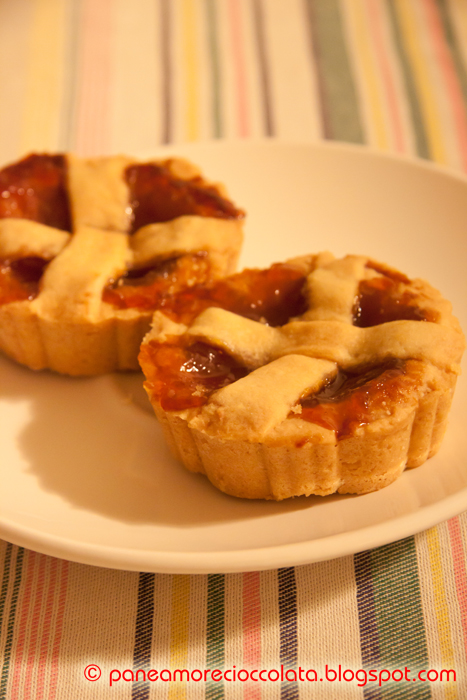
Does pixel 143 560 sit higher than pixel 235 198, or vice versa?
pixel 235 198

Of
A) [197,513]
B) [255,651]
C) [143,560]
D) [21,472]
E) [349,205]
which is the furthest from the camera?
[349,205]

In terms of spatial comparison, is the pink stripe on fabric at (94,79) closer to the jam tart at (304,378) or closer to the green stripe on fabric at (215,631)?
the jam tart at (304,378)

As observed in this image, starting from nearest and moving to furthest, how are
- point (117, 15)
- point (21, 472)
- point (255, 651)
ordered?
point (255, 651) < point (21, 472) < point (117, 15)

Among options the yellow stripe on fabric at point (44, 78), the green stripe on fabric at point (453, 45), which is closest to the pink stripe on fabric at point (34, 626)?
the yellow stripe on fabric at point (44, 78)

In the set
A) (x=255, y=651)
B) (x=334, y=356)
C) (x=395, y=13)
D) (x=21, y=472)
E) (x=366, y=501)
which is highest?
(x=395, y=13)

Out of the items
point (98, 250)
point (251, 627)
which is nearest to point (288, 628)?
point (251, 627)

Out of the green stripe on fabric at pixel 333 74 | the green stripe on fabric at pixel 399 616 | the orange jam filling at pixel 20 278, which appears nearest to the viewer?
the green stripe on fabric at pixel 399 616

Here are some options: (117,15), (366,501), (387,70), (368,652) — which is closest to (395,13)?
(387,70)

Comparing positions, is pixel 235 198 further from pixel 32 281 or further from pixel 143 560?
pixel 143 560
